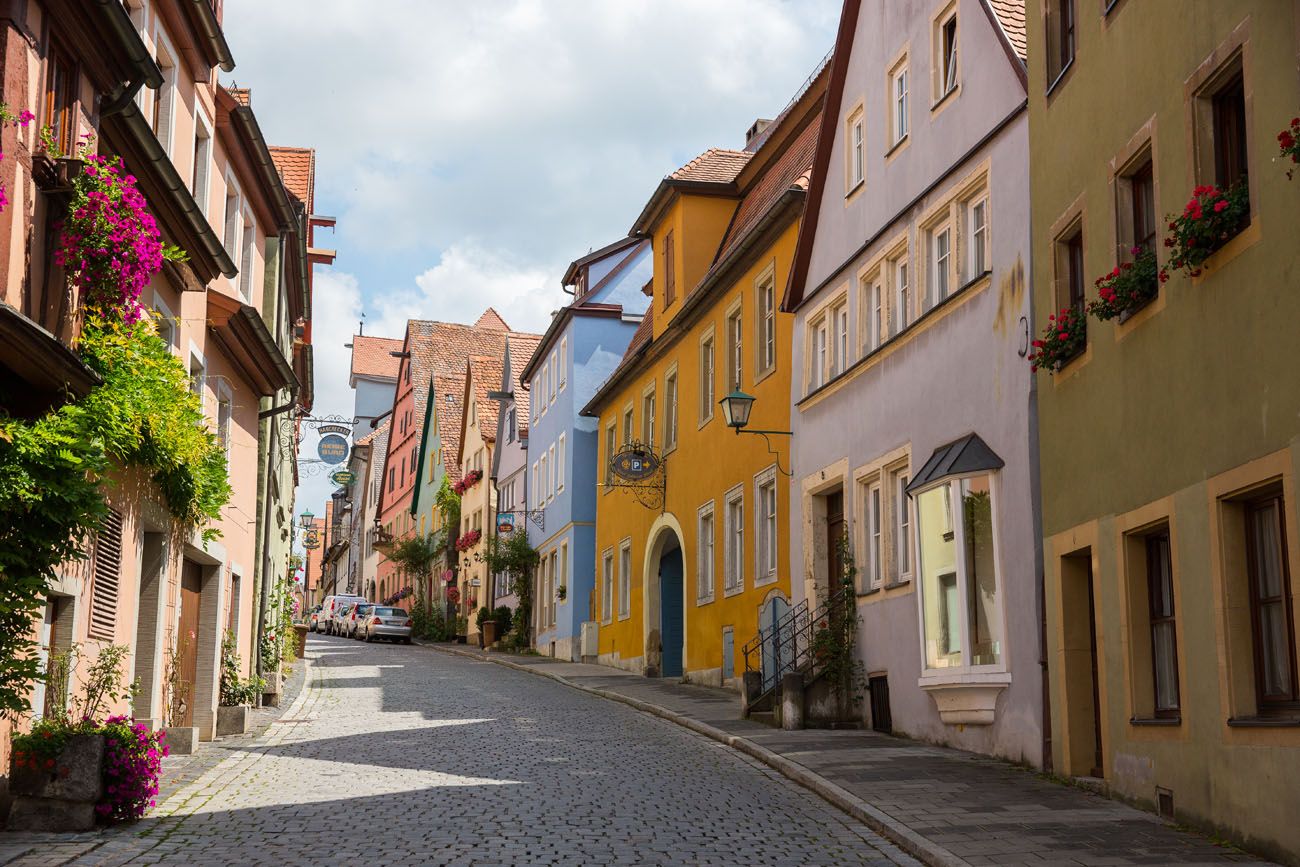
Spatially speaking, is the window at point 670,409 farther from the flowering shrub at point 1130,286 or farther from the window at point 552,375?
the flowering shrub at point 1130,286

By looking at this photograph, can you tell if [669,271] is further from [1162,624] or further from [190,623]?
[1162,624]

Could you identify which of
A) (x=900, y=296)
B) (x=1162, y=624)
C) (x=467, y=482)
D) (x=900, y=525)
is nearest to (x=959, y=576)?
(x=900, y=525)

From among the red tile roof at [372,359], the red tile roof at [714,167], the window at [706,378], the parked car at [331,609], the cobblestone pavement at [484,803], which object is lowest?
the cobblestone pavement at [484,803]

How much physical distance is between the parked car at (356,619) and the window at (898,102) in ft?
122

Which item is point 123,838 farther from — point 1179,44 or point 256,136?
point 256,136

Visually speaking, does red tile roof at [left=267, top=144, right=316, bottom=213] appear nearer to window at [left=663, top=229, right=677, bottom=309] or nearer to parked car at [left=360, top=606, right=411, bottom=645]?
window at [left=663, top=229, right=677, bottom=309]

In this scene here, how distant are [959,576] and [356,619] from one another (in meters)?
41.6

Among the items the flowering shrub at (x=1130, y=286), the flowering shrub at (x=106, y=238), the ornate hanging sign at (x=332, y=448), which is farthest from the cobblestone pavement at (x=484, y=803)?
the ornate hanging sign at (x=332, y=448)

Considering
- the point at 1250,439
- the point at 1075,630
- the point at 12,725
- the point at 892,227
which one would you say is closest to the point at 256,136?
the point at 892,227

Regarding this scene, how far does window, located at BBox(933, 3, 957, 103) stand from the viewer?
682 inches

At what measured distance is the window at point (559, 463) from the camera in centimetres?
3941

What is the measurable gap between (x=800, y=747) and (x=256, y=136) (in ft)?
33.2

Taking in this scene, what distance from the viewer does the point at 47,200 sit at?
36.4ft

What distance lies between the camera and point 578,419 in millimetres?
38500
